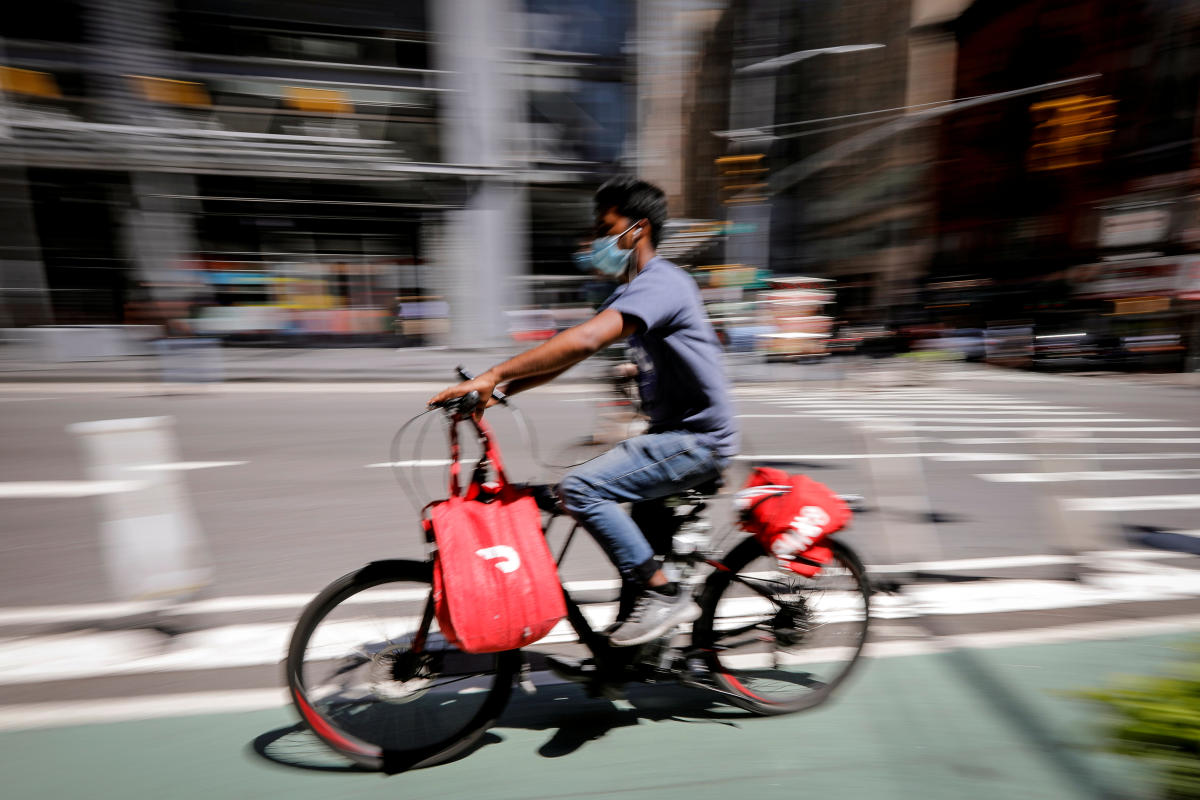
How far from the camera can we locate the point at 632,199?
8.15ft

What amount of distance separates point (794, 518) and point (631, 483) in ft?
2.07

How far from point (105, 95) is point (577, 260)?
1735 cm

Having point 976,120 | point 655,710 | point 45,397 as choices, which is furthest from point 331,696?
point 976,120

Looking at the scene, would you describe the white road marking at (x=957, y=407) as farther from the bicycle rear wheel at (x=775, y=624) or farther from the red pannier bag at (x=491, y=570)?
the red pannier bag at (x=491, y=570)

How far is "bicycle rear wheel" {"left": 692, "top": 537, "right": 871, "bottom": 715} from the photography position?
279 centimetres

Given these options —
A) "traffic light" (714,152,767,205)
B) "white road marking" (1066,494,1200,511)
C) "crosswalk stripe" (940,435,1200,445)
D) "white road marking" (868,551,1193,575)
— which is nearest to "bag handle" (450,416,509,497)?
"white road marking" (868,551,1193,575)

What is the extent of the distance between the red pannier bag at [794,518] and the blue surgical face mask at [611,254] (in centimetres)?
97

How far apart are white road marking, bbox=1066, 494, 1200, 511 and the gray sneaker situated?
4.77 metres

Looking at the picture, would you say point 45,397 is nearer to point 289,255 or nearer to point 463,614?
point 289,255

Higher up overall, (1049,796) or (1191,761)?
(1191,761)

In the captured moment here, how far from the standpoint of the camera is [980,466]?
7.23m

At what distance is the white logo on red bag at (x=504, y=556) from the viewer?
2.30 metres

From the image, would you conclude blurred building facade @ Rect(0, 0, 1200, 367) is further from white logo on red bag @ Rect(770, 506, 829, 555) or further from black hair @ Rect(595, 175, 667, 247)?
white logo on red bag @ Rect(770, 506, 829, 555)

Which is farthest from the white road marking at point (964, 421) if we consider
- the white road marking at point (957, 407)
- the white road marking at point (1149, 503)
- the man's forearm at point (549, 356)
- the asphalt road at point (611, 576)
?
the man's forearm at point (549, 356)
